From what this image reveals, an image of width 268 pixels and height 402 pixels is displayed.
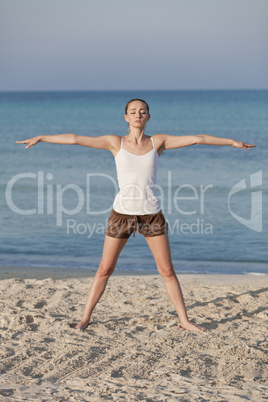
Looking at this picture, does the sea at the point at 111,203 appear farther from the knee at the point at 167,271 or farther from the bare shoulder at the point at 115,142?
the bare shoulder at the point at 115,142

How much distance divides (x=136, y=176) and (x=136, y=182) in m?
0.05

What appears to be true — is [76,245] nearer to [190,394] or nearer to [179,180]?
[190,394]

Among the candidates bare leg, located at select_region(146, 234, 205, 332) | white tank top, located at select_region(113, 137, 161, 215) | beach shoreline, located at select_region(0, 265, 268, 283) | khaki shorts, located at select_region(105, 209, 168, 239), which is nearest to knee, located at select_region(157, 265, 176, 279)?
bare leg, located at select_region(146, 234, 205, 332)

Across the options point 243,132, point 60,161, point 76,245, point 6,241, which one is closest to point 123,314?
point 76,245

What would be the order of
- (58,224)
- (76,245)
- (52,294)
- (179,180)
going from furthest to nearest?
(179,180)
(58,224)
(76,245)
(52,294)

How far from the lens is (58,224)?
11.9 m

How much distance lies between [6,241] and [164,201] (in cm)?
486

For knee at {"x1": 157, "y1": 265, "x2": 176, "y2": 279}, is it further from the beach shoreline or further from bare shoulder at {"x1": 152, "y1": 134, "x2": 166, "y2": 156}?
the beach shoreline

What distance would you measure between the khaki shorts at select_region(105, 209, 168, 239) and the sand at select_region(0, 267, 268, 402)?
0.98 m

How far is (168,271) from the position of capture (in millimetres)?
5016

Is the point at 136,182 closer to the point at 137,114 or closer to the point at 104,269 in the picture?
the point at 137,114

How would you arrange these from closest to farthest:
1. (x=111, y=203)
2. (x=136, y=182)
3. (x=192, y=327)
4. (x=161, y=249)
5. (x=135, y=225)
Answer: (x=136, y=182)
(x=135, y=225)
(x=161, y=249)
(x=192, y=327)
(x=111, y=203)

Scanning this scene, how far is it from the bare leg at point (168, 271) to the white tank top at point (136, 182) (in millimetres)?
310

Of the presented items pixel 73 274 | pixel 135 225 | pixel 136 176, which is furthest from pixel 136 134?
pixel 73 274
